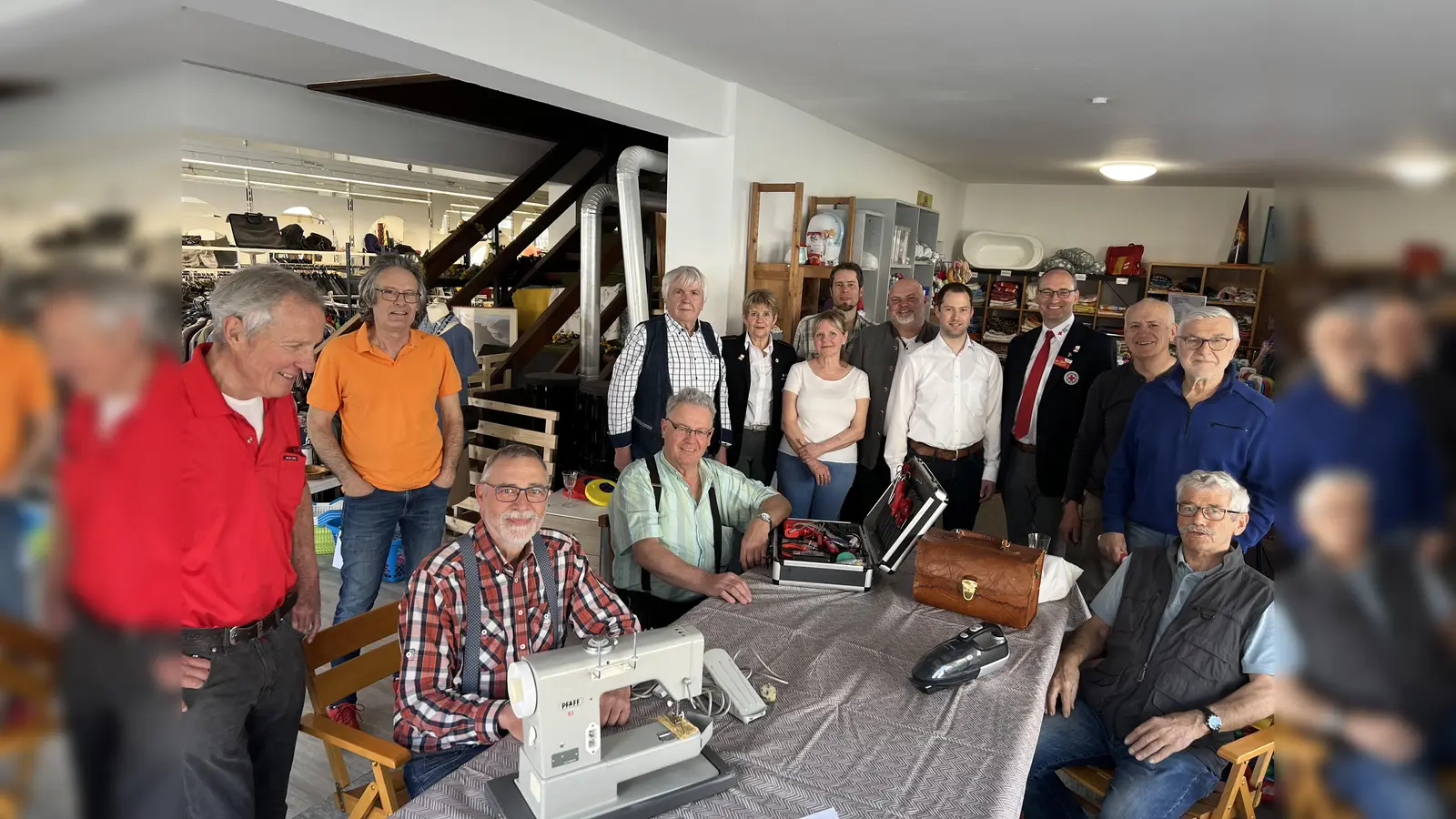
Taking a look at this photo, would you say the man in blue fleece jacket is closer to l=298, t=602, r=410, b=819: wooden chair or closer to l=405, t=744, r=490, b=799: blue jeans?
l=405, t=744, r=490, b=799: blue jeans

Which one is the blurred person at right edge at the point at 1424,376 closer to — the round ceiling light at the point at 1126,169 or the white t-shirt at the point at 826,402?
the white t-shirt at the point at 826,402

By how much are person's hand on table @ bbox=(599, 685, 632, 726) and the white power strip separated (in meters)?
0.21

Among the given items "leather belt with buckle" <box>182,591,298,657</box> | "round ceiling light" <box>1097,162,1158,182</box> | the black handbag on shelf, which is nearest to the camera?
"leather belt with buckle" <box>182,591,298,657</box>

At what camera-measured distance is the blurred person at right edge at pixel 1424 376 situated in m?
0.12

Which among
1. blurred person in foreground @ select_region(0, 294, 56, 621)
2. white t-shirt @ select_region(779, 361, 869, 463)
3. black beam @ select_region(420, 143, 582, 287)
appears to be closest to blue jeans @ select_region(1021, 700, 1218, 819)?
white t-shirt @ select_region(779, 361, 869, 463)

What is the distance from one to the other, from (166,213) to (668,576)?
235 centimetres

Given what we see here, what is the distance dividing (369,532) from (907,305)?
2772 millimetres

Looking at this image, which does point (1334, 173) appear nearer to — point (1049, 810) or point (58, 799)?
point (58, 799)

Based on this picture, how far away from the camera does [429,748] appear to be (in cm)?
184

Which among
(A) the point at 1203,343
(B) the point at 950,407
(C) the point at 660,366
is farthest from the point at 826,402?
(A) the point at 1203,343

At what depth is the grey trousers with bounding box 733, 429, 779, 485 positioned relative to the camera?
4043 mm

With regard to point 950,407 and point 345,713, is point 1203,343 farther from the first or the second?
point 345,713

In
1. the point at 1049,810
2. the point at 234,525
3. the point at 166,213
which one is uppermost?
the point at 166,213

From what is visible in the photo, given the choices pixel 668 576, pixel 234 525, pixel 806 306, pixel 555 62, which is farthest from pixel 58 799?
pixel 806 306
